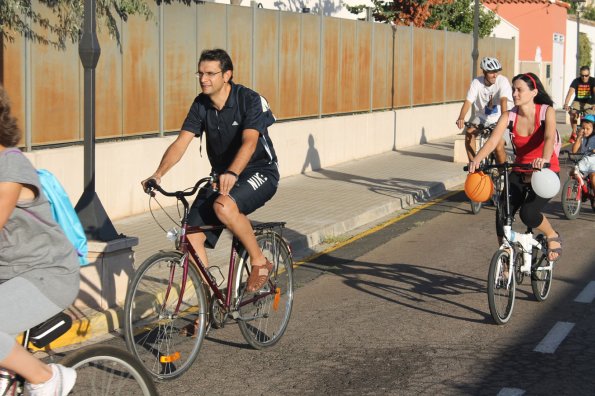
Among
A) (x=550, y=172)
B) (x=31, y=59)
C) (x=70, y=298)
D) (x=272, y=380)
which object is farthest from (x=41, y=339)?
(x=31, y=59)

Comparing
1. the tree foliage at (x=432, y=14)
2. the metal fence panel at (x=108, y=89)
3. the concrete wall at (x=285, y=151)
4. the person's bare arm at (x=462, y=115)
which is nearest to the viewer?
the concrete wall at (x=285, y=151)

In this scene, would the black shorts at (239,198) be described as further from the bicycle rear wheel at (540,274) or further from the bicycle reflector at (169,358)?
the bicycle rear wheel at (540,274)

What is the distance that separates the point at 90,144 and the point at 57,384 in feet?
15.9

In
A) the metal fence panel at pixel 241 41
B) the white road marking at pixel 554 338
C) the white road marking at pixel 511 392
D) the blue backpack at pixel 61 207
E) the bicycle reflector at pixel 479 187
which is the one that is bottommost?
the white road marking at pixel 511 392

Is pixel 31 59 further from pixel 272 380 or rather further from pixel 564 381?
pixel 564 381

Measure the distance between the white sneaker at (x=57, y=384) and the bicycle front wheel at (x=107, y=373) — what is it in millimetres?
65

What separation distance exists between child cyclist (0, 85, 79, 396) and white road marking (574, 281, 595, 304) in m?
5.60

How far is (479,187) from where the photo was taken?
8.24m


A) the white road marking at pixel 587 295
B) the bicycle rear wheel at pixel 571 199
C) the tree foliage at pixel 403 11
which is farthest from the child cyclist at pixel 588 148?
the tree foliage at pixel 403 11

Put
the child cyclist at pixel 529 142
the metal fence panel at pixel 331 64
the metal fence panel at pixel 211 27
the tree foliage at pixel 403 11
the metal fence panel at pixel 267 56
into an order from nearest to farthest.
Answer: the child cyclist at pixel 529 142, the metal fence panel at pixel 211 27, the metal fence panel at pixel 267 56, the metal fence panel at pixel 331 64, the tree foliage at pixel 403 11

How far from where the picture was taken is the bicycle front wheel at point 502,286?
7.86 metres

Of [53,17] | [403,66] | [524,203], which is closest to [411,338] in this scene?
[524,203]

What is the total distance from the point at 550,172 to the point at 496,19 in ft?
125

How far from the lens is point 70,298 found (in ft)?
14.1
